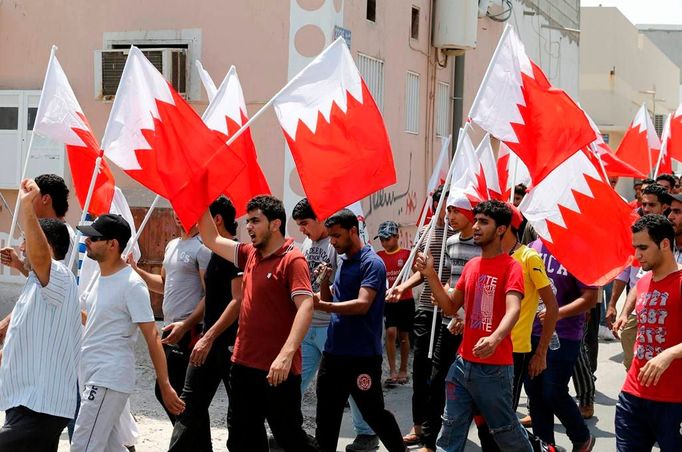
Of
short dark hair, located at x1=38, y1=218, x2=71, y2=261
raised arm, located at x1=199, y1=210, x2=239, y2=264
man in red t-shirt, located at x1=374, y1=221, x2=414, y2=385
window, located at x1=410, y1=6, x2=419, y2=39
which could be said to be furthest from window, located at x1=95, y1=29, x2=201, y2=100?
short dark hair, located at x1=38, y1=218, x2=71, y2=261

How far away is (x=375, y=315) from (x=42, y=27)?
278 inches

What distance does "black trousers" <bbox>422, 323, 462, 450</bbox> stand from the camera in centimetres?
781

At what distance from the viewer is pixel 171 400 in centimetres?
624

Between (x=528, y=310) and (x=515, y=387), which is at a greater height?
(x=528, y=310)

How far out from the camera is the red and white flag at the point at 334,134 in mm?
7426

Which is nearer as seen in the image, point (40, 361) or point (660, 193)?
point (40, 361)

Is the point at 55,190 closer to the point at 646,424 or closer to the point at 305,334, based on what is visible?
the point at 305,334

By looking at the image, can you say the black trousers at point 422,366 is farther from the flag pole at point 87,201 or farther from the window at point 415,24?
the window at point 415,24

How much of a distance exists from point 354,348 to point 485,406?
44.5 inches

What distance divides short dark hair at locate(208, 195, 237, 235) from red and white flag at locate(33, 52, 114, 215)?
807 millimetres

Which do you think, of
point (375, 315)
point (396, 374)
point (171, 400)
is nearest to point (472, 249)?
point (375, 315)

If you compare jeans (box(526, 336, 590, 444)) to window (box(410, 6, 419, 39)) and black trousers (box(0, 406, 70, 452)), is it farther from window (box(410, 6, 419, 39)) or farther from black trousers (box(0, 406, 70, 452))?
window (box(410, 6, 419, 39))

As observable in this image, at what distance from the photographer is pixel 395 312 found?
36.8 ft

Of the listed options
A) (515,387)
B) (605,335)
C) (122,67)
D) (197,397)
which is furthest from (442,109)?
(197,397)
